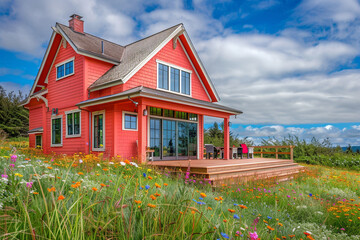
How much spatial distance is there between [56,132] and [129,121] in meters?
5.36

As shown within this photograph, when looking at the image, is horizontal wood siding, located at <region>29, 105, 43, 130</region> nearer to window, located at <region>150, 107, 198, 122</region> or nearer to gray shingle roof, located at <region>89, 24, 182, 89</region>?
gray shingle roof, located at <region>89, 24, 182, 89</region>

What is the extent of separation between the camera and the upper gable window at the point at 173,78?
13.7m

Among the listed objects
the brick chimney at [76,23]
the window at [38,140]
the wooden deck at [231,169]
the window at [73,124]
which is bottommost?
the wooden deck at [231,169]

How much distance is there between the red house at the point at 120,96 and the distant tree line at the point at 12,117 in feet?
31.7

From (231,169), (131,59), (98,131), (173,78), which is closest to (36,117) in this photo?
(98,131)

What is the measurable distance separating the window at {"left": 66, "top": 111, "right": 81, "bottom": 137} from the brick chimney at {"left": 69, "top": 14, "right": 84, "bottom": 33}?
17.6 ft

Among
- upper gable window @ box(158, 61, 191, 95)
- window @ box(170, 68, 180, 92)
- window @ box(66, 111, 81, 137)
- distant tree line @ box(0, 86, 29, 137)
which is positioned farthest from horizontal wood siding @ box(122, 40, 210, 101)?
distant tree line @ box(0, 86, 29, 137)

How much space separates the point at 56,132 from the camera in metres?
14.8

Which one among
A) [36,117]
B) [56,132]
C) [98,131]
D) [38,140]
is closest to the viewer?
[98,131]

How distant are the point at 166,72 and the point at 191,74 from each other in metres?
2.02

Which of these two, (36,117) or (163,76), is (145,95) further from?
(36,117)

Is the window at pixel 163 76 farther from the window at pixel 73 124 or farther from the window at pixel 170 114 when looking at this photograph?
the window at pixel 73 124

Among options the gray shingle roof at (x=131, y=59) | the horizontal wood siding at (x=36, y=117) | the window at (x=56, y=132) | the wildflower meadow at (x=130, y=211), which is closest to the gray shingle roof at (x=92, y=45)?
the gray shingle roof at (x=131, y=59)

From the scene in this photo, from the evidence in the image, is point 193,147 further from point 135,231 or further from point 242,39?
point 135,231
